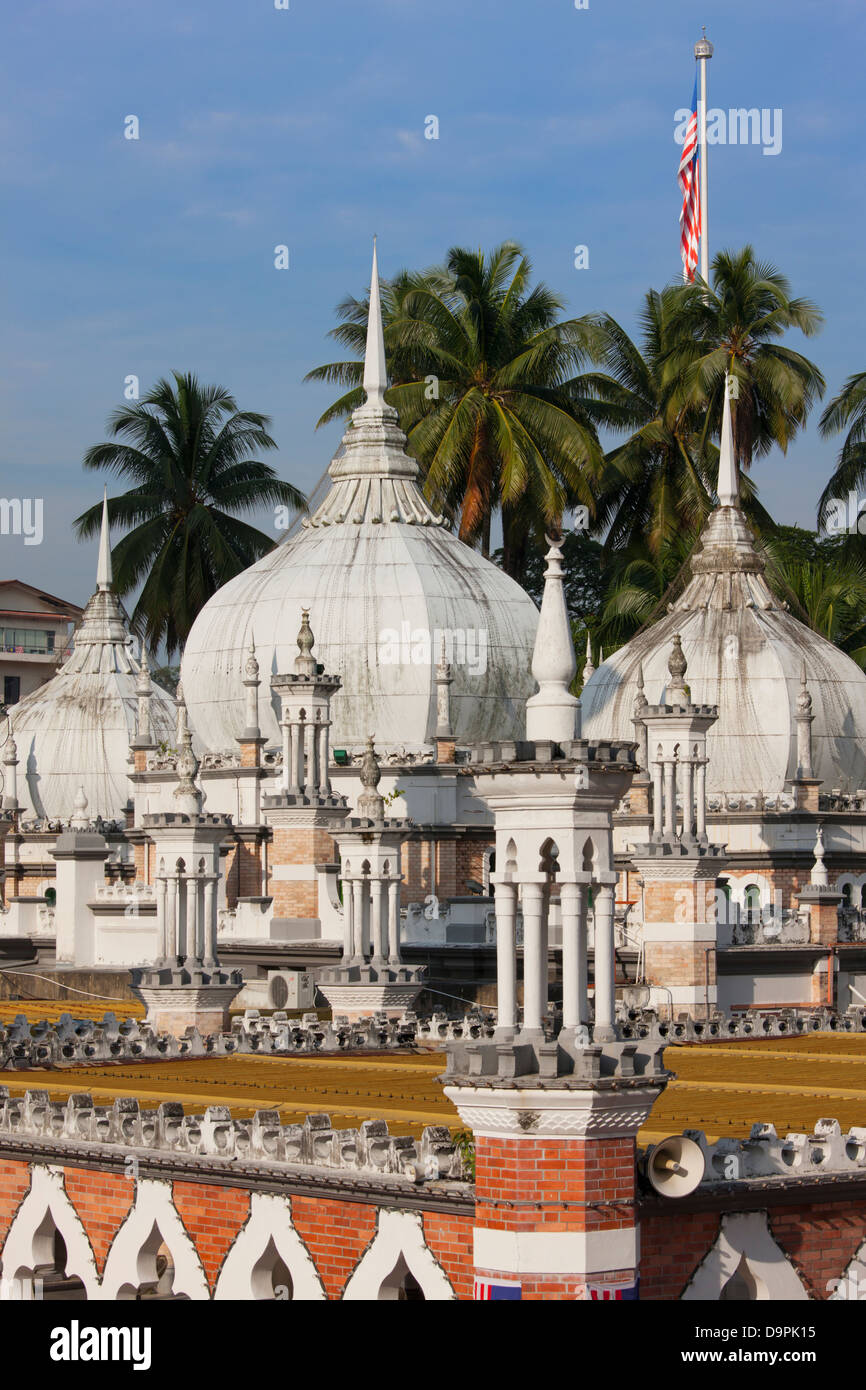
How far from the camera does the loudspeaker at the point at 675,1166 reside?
17.6 m

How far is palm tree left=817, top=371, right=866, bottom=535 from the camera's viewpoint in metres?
67.2

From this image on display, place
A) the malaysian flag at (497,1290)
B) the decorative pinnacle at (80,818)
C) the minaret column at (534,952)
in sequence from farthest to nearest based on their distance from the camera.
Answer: the decorative pinnacle at (80,818), the minaret column at (534,952), the malaysian flag at (497,1290)

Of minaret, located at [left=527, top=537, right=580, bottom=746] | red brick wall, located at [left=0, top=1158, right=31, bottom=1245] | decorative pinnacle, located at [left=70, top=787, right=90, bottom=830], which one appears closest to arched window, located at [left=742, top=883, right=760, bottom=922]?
decorative pinnacle, located at [left=70, top=787, right=90, bottom=830]

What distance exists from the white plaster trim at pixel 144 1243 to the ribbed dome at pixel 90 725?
45.1m

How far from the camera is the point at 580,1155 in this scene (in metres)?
16.9

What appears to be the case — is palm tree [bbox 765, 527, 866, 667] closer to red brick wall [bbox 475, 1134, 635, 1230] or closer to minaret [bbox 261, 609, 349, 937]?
minaret [bbox 261, 609, 349, 937]

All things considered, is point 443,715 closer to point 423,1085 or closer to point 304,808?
point 304,808

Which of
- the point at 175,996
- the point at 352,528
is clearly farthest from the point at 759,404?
the point at 175,996

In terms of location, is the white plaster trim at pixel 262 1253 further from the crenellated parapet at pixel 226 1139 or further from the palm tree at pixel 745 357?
the palm tree at pixel 745 357

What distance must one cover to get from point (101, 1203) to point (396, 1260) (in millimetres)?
4294

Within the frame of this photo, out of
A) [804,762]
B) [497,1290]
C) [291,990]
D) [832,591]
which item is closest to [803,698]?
[804,762]

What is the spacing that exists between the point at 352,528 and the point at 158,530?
2040cm

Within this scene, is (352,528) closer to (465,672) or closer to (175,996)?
(465,672)

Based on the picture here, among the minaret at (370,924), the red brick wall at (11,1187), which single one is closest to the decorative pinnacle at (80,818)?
the minaret at (370,924)
